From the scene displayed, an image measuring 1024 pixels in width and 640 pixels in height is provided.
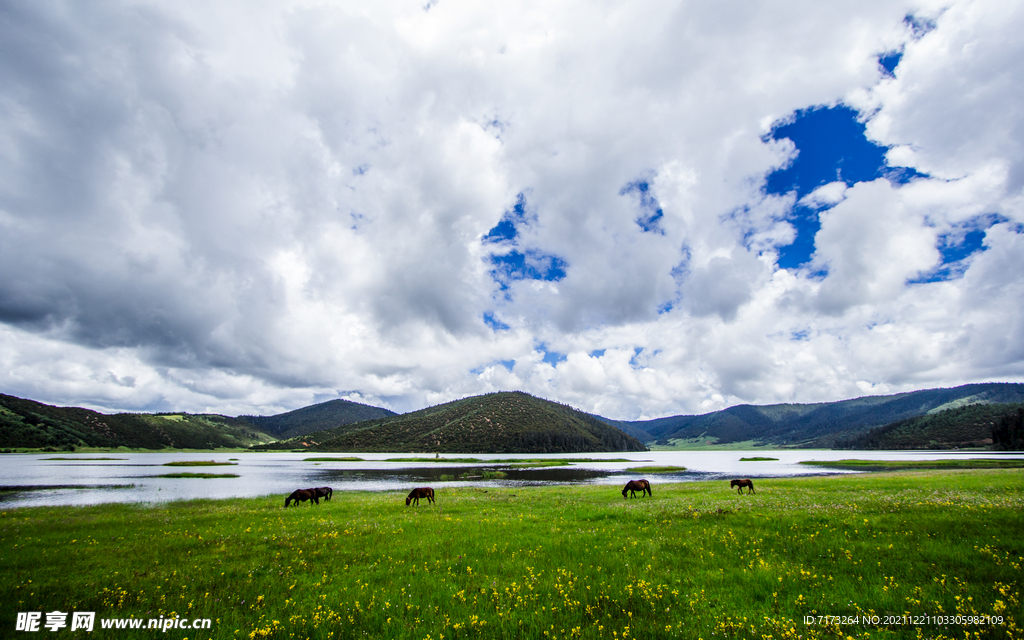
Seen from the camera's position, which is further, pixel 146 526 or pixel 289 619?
pixel 146 526

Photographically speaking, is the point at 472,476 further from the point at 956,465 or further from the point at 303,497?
the point at 956,465

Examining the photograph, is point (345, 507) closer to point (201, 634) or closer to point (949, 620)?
point (201, 634)

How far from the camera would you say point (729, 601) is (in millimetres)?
→ 10234

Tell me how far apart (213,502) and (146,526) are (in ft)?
48.1

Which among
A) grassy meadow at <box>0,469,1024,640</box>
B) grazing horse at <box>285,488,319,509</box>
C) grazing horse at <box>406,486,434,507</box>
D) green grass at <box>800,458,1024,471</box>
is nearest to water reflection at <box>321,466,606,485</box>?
grazing horse at <box>406,486,434,507</box>

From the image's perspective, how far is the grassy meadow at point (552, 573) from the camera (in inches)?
358

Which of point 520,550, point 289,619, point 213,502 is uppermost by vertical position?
point 289,619

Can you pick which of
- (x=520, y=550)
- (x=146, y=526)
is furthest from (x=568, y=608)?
(x=146, y=526)

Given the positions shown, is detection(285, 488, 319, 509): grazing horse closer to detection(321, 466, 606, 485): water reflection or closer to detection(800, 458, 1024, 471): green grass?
detection(321, 466, 606, 485): water reflection

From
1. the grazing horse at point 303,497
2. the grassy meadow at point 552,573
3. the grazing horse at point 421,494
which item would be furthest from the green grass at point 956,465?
the grazing horse at point 303,497

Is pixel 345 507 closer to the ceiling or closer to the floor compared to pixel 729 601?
closer to the floor

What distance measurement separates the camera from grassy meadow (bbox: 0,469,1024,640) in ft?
29.8

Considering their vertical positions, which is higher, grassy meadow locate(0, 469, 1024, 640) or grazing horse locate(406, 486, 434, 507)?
grassy meadow locate(0, 469, 1024, 640)

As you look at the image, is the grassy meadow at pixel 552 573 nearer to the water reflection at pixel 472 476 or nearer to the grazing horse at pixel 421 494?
the grazing horse at pixel 421 494
